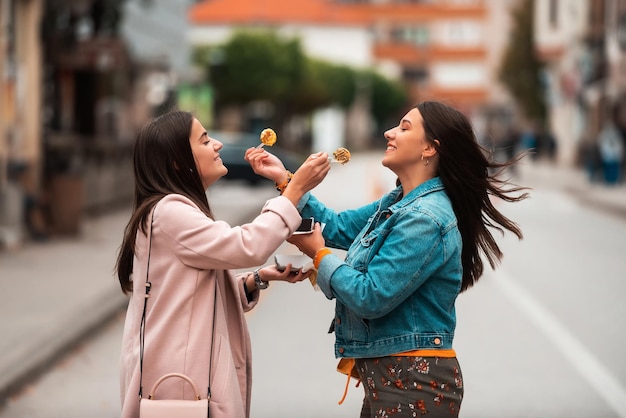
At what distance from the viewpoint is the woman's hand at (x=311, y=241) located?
3707 millimetres

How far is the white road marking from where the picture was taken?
7.79 m

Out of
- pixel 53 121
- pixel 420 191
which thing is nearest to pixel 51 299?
pixel 420 191

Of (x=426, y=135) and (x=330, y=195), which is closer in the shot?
(x=426, y=135)

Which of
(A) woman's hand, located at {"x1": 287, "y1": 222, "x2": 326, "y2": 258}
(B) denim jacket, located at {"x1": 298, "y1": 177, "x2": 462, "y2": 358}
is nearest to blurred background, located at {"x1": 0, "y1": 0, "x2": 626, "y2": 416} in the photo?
(B) denim jacket, located at {"x1": 298, "y1": 177, "x2": 462, "y2": 358}

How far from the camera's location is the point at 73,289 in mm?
12172

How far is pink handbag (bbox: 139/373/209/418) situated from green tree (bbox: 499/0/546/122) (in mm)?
65566

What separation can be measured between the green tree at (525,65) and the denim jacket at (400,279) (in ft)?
214

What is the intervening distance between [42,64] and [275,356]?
40.4ft

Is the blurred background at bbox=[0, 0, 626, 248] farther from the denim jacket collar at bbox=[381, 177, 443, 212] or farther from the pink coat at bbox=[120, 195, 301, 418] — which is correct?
the pink coat at bbox=[120, 195, 301, 418]

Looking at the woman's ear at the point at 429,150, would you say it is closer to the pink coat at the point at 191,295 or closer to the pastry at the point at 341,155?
the pastry at the point at 341,155

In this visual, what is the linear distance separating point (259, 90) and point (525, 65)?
15314 millimetres

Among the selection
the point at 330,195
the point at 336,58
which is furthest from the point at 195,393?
the point at 336,58

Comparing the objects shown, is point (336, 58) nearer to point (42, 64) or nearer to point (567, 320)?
point (42, 64)

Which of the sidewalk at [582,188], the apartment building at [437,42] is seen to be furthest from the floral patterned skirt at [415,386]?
the apartment building at [437,42]
